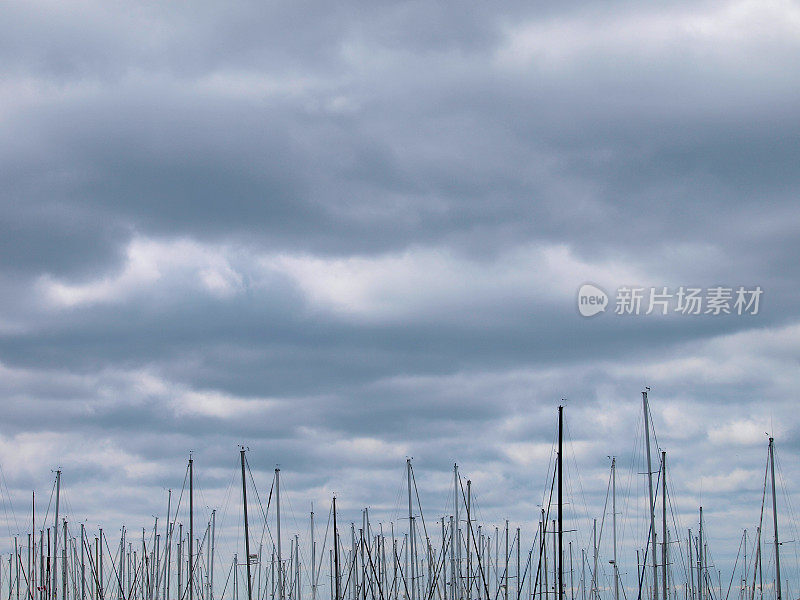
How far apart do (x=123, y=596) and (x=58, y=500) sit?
18.5m

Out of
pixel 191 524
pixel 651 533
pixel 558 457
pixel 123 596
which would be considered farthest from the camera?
pixel 123 596

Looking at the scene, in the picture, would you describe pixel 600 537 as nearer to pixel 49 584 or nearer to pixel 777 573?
pixel 777 573

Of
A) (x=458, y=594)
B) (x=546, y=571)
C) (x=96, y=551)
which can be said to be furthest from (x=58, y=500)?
(x=546, y=571)

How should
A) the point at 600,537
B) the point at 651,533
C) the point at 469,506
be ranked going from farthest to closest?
1. the point at 600,537
2. the point at 469,506
3. the point at 651,533

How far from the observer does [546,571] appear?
9944 cm

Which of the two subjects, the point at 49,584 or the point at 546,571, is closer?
the point at 546,571

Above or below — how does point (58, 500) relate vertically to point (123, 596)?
above

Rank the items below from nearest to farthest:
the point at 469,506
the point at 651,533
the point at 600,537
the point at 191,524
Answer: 1. the point at 651,533
2. the point at 191,524
3. the point at 469,506
4. the point at 600,537

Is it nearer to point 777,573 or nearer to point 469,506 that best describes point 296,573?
point 469,506

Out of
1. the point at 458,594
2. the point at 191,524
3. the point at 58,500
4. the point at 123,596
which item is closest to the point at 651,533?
the point at 458,594

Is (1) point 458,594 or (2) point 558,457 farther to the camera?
(1) point 458,594

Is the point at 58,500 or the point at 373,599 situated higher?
the point at 58,500

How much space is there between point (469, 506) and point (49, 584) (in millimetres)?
36539

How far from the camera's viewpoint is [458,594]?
346ft
